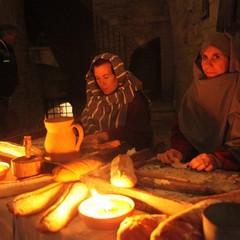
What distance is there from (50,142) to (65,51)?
5.89 meters

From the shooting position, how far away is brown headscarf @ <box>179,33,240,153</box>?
1.89 meters

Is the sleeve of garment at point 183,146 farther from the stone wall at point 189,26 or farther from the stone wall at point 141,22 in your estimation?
the stone wall at point 141,22

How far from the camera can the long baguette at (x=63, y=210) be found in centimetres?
99

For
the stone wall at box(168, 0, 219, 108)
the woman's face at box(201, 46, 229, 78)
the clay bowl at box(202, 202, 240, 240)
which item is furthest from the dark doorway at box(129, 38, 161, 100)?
the clay bowl at box(202, 202, 240, 240)

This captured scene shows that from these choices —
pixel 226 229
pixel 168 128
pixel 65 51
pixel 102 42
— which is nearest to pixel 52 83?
pixel 65 51

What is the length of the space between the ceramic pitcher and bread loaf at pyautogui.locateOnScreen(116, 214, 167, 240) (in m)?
0.66

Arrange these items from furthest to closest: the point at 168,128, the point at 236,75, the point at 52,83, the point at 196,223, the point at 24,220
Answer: the point at 52,83
the point at 168,128
the point at 236,75
the point at 24,220
the point at 196,223

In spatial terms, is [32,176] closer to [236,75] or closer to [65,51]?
[236,75]

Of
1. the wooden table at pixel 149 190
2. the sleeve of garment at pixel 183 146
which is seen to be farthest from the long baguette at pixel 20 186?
the sleeve of garment at pixel 183 146

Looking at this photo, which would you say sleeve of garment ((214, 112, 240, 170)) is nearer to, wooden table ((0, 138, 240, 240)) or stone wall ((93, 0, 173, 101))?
wooden table ((0, 138, 240, 240))

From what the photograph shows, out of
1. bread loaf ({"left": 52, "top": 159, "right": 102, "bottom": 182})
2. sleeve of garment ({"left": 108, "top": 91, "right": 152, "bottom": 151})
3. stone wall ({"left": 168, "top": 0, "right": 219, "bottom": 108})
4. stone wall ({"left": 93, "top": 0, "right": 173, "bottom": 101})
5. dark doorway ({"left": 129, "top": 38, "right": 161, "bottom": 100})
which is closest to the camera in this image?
bread loaf ({"left": 52, "top": 159, "right": 102, "bottom": 182})

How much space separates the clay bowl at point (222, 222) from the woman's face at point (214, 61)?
1.35m

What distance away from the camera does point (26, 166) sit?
1351mm

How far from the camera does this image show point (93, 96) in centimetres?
261
